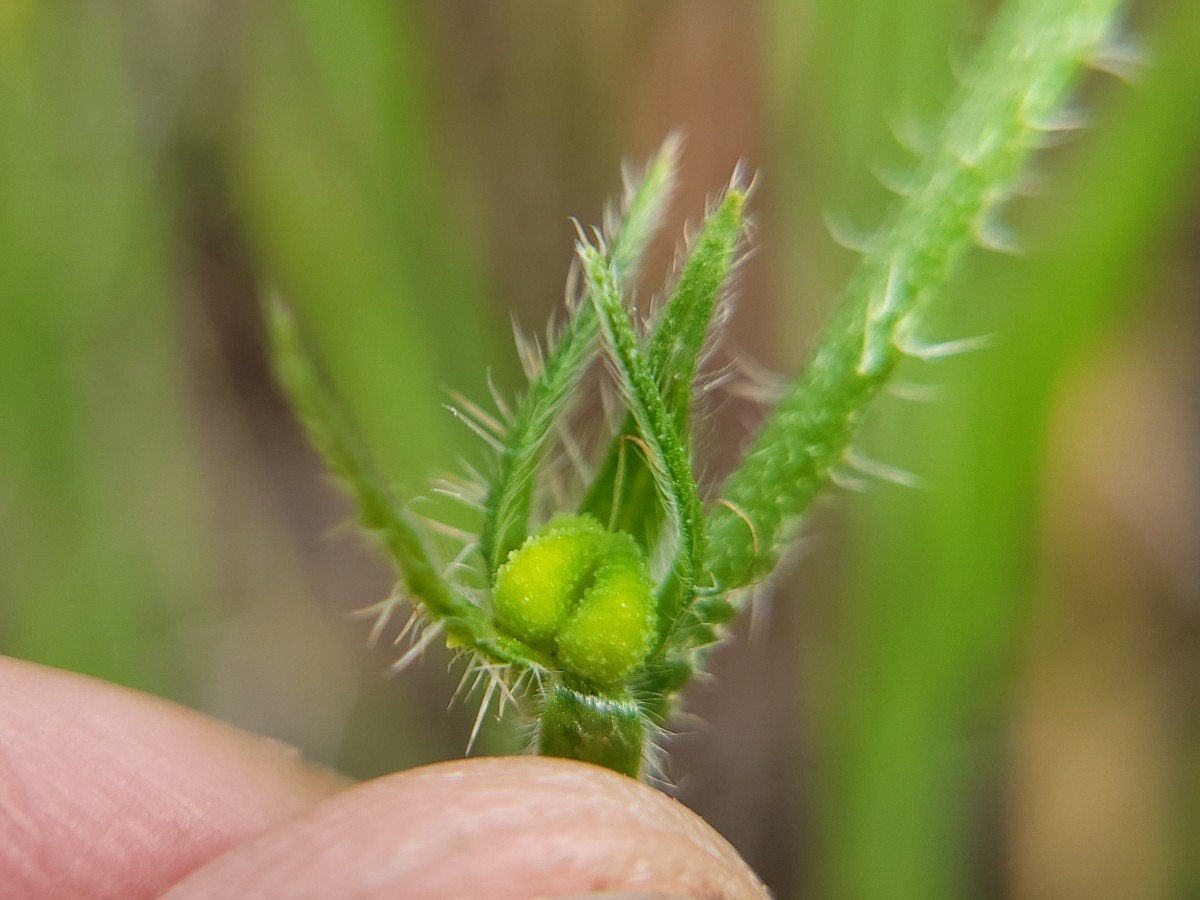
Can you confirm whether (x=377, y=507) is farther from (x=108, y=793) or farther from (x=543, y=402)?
(x=108, y=793)

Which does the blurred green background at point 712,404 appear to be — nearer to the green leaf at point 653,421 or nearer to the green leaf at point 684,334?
the green leaf at point 684,334

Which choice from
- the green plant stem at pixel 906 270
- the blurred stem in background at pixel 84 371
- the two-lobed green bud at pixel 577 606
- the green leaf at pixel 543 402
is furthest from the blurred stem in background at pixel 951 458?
the blurred stem in background at pixel 84 371

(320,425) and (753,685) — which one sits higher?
(320,425)

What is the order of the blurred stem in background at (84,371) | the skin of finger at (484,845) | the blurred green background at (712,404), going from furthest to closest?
the blurred stem in background at (84,371) < the blurred green background at (712,404) < the skin of finger at (484,845)

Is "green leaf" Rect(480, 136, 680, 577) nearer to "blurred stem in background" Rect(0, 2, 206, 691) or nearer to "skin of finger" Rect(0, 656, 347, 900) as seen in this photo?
"skin of finger" Rect(0, 656, 347, 900)

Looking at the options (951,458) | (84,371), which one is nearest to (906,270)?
(951,458)

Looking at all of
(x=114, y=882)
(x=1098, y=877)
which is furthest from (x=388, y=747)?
(x=1098, y=877)

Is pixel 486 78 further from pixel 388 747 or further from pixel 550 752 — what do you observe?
pixel 550 752
